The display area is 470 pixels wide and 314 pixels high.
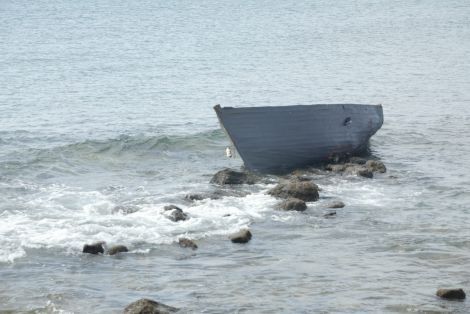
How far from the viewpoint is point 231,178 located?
87.8ft

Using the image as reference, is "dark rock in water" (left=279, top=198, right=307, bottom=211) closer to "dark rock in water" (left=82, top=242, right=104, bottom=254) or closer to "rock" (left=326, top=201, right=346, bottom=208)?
"rock" (left=326, top=201, right=346, bottom=208)

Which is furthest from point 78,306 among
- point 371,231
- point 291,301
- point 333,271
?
point 371,231

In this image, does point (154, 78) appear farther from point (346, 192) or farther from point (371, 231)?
point (371, 231)

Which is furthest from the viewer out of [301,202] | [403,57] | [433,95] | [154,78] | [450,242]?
[403,57]

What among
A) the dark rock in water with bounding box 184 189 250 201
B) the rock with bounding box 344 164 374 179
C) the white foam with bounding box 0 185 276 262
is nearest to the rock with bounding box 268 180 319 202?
the white foam with bounding box 0 185 276 262

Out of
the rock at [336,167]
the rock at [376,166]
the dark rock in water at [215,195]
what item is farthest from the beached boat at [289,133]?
the dark rock in water at [215,195]

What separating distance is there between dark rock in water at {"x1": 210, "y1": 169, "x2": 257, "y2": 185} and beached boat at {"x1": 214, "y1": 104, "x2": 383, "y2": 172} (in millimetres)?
1294

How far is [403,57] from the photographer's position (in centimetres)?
6056

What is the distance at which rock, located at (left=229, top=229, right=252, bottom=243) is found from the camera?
2108 cm

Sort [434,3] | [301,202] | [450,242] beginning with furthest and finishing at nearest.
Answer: [434,3]
[301,202]
[450,242]

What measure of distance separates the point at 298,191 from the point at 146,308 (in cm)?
949

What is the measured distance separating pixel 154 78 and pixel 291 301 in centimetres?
3679

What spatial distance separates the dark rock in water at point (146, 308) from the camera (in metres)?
15.8

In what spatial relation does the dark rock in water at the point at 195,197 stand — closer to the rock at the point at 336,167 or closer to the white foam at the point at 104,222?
the white foam at the point at 104,222
